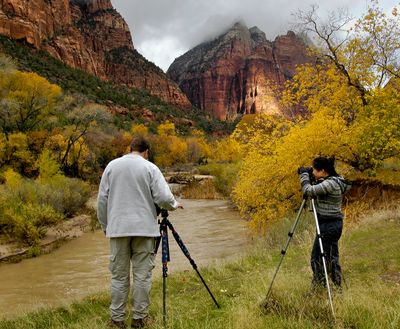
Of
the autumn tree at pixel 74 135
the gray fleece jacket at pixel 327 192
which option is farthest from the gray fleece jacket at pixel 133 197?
the autumn tree at pixel 74 135

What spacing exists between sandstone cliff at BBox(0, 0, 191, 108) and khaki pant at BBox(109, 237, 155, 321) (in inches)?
3003

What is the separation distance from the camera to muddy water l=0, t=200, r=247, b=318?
8.31m

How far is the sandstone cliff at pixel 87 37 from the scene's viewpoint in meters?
77.1

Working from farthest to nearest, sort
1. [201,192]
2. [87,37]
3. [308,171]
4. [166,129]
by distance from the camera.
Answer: [87,37], [166,129], [201,192], [308,171]

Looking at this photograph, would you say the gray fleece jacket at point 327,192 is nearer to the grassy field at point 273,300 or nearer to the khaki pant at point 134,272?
the grassy field at point 273,300

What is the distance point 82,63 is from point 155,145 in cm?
5371

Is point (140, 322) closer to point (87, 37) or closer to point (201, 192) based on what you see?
point (201, 192)

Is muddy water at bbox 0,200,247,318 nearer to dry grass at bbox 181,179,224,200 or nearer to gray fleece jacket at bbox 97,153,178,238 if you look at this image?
gray fleece jacket at bbox 97,153,178,238

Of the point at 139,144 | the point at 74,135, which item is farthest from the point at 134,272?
the point at 74,135

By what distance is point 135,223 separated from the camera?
151 inches

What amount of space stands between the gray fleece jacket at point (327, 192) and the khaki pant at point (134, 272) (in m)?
1.88

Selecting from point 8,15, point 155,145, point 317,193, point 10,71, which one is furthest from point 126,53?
point 317,193

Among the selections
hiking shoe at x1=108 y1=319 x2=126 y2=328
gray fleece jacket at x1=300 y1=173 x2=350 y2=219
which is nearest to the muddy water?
hiking shoe at x1=108 y1=319 x2=126 y2=328

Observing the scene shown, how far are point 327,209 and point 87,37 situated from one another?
121 metres
